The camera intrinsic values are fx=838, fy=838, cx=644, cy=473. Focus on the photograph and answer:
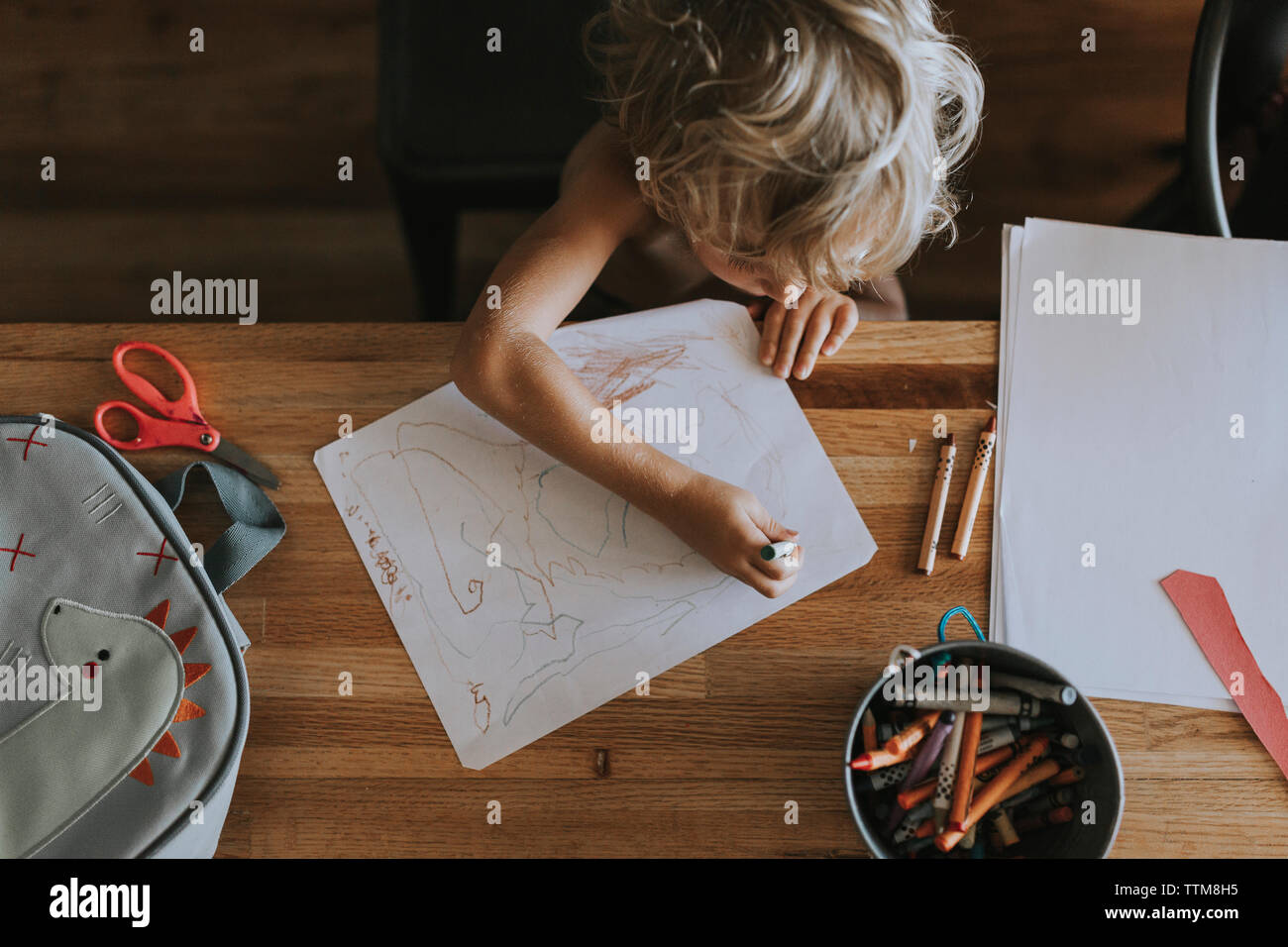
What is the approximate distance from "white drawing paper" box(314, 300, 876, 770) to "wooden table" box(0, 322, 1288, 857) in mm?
16

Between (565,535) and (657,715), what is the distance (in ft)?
0.50

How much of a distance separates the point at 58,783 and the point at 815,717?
525 mm

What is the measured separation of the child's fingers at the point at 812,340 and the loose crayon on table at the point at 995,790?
0.31m

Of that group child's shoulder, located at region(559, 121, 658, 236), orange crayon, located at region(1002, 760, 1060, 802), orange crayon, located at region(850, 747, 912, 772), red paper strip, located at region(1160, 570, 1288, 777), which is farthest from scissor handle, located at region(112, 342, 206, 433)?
red paper strip, located at region(1160, 570, 1288, 777)

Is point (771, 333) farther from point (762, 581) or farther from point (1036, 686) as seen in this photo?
point (1036, 686)

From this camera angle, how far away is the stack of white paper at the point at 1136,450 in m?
0.63

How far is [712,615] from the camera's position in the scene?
25.0 inches

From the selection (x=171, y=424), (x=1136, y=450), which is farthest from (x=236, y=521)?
(x=1136, y=450)

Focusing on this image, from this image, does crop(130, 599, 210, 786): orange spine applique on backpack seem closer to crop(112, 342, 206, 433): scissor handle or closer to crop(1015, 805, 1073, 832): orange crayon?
crop(112, 342, 206, 433): scissor handle

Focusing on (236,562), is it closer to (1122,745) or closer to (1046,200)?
(1122,745)

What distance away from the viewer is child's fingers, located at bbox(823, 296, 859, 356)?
26.3 inches

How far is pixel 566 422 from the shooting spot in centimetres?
64
